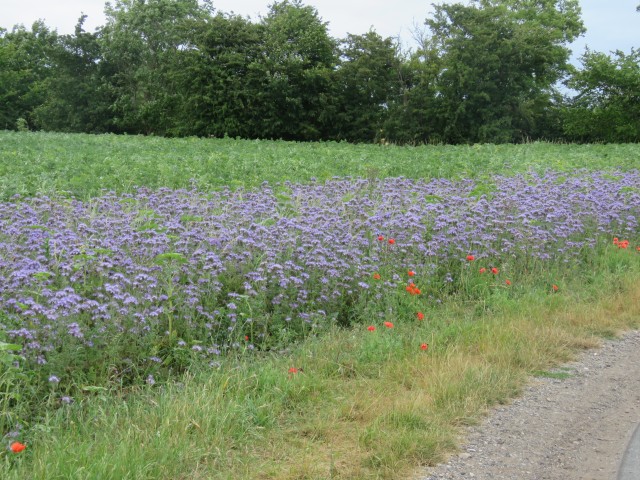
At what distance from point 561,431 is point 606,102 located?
164 feet

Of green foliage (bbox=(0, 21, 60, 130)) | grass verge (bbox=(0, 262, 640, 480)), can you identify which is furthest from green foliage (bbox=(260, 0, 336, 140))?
grass verge (bbox=(0, 262, 640, 480))

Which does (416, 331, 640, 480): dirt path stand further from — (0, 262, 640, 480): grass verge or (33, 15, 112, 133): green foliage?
(33, 15, 112, 133): green foliage

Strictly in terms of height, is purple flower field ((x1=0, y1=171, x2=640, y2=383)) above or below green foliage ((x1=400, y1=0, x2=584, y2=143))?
below

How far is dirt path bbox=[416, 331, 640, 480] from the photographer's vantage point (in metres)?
3.97

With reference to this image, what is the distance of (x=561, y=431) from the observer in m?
4.51

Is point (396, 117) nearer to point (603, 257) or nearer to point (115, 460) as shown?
point (603, 257)

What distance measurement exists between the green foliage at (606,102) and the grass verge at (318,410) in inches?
1768

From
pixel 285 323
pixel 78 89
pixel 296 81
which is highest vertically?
pixel 296 81

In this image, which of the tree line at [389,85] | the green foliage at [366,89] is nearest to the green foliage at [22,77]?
the tree line at [389,85]

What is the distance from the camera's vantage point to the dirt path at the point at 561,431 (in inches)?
156

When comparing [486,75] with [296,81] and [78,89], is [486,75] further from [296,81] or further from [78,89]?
[78,89]

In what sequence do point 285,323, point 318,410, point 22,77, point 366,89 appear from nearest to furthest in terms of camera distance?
1. point 318,410
2. point 285,323
3. point 366,89
4. point 22,77

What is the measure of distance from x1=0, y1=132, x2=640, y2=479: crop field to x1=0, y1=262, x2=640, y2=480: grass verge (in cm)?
2

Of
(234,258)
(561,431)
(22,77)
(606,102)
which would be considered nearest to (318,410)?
(561,431)
